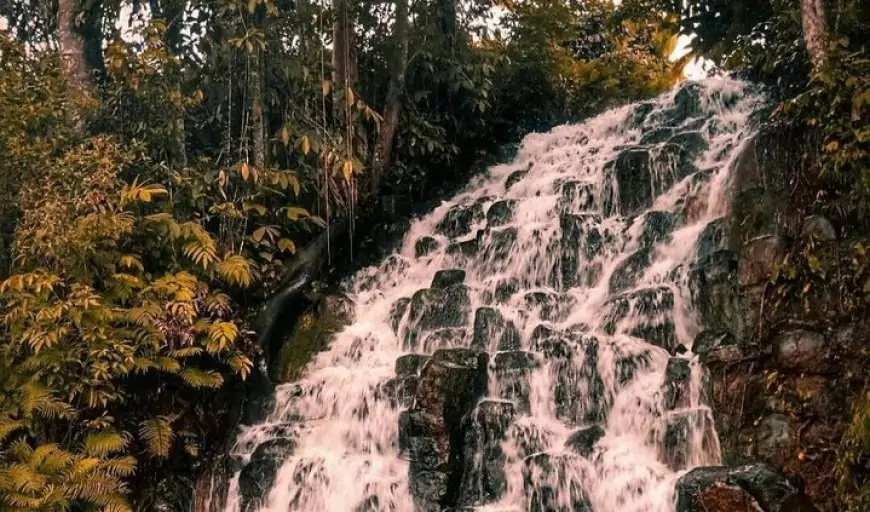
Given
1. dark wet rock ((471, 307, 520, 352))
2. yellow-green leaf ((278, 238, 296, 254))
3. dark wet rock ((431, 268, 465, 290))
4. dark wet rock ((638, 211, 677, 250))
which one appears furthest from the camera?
yellow-green leaf ((278, 238, 296, 254))

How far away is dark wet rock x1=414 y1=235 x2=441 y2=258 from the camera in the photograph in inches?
445

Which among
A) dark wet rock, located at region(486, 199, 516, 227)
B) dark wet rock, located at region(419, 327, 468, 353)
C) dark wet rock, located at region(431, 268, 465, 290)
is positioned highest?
dark wet rock, located at region(486, 199, 516, 227)

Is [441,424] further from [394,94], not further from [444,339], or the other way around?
[394,94]

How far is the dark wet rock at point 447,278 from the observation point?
9.83m

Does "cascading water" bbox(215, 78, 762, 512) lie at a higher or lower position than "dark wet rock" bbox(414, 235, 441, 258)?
lower

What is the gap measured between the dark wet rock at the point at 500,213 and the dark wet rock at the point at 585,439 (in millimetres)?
4579

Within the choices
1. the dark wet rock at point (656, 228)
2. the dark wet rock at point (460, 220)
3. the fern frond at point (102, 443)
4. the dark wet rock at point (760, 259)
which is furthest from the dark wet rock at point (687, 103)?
the fern frond at point (102, 443)

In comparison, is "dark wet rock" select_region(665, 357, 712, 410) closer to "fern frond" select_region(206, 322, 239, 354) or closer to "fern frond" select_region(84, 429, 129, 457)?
"fern frond" select_region(206, 322, 239, 354)

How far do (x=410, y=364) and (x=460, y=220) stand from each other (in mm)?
3798

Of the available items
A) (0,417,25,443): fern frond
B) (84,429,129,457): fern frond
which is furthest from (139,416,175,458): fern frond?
(0,417,25,443): fern frond

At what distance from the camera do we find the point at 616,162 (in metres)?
10.6

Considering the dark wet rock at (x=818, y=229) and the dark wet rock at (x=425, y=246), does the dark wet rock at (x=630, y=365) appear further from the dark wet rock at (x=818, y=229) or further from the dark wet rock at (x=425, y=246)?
the dark wet rock at (x=425, y=246)

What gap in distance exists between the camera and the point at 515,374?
772cm

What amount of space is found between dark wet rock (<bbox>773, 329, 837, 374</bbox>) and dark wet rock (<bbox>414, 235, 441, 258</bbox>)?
18.8ft
